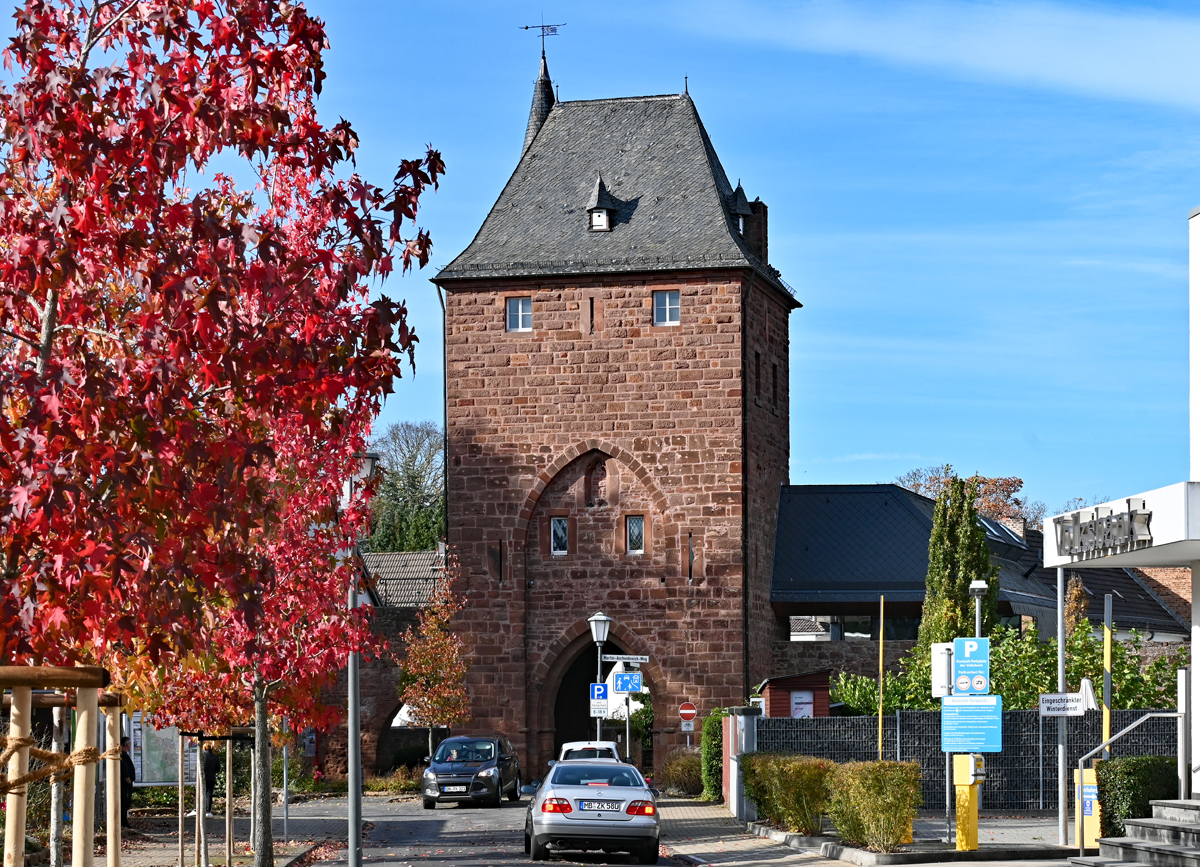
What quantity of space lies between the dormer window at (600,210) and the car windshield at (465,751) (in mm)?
14473

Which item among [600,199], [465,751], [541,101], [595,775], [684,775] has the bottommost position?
[684,775]

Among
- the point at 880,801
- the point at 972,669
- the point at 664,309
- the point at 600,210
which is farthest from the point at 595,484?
the point at 880,801

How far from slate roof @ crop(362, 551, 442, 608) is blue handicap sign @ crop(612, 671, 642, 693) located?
27780 mm

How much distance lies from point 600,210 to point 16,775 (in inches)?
1496

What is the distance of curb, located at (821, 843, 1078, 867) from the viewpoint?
62.3 ft

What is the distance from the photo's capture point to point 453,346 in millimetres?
43125

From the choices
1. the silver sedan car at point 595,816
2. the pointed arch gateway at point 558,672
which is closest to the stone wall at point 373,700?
the pointed arch gateway at point 558,672

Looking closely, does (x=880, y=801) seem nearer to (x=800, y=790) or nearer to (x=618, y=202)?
(x=800, y=790)

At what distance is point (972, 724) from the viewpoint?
782 inches

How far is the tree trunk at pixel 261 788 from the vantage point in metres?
18.7

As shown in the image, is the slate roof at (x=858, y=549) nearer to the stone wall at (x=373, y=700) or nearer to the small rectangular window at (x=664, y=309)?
the small rectangular window at (x=664, y=309)

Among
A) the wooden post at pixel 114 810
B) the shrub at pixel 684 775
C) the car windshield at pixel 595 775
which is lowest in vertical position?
the shrub at pixel 684 775

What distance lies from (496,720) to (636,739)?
17.9 ft

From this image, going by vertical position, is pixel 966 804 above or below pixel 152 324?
below
